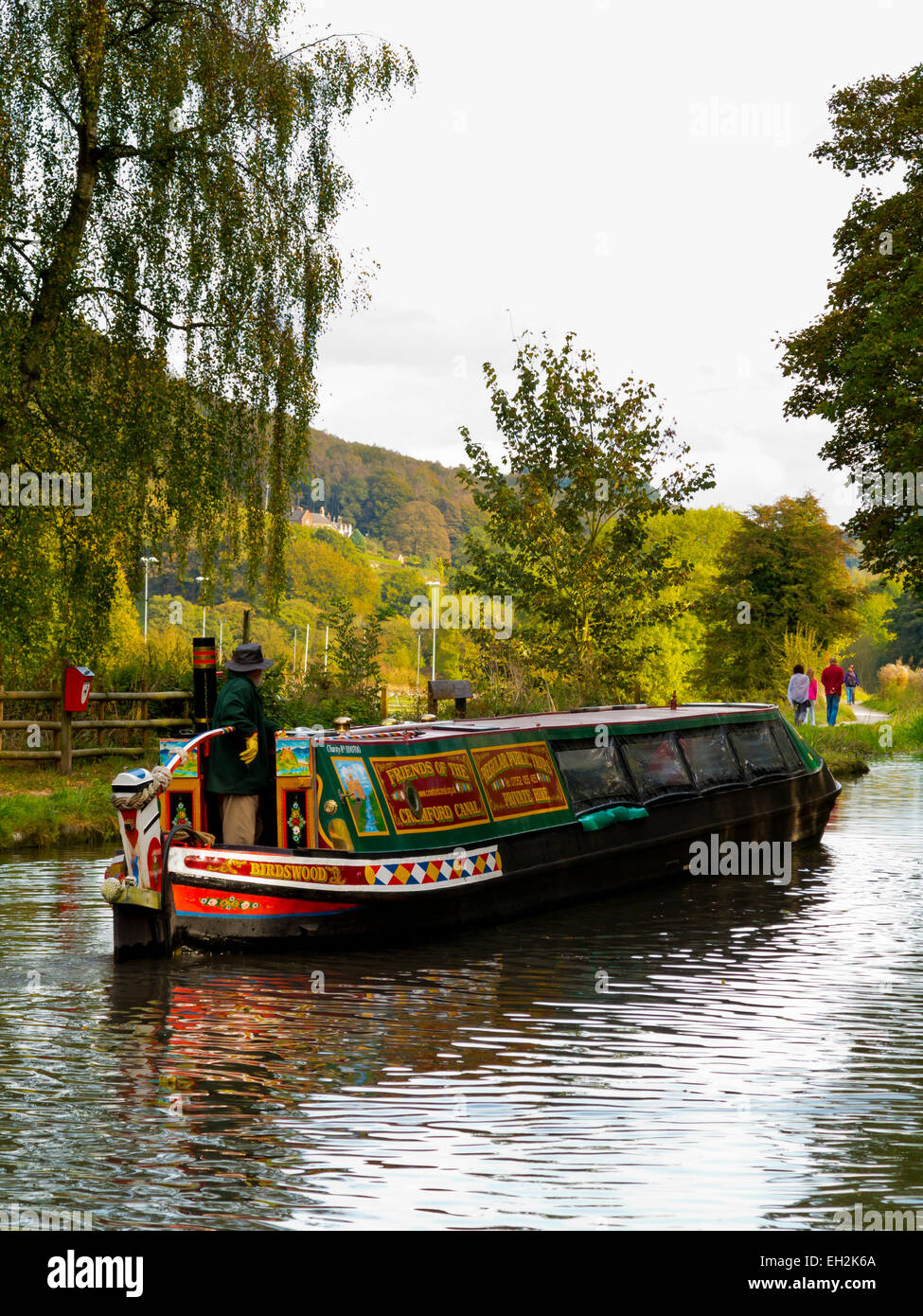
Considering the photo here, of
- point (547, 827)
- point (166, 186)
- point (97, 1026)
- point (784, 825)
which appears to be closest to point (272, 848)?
point (97, 1026)

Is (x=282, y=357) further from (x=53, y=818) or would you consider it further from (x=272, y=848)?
(x=272, y=848)

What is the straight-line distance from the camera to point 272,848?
35.8 ft

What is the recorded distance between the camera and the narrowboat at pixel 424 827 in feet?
34.8

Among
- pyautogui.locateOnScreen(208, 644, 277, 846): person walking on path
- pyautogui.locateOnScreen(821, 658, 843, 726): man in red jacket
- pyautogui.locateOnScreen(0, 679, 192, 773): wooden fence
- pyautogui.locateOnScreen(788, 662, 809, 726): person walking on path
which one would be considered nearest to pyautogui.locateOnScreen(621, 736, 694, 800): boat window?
pyautogui.locateOnScreen(208, 644, 277, 846): person walking on path

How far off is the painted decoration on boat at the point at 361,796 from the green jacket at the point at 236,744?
1.99 ft

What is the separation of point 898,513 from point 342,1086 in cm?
2540

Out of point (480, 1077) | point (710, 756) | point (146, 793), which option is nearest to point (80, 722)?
point (710, 756)

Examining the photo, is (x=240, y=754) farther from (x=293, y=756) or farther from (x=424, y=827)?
(x=424, y=827)

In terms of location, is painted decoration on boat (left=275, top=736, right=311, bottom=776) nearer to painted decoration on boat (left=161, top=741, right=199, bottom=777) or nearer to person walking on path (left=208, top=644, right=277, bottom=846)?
person walking on path (left=208, top=644, right=277, bottom=846)

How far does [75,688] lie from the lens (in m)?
19.8

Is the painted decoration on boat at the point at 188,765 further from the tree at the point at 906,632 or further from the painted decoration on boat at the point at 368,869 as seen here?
the tree at the point at 906,632

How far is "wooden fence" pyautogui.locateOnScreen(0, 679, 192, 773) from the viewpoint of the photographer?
19.4 metres

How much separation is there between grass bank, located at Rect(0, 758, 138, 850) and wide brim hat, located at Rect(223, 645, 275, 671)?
6.11 m

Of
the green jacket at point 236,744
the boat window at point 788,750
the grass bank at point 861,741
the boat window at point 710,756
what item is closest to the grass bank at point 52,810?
the green jacket at point 236,744
